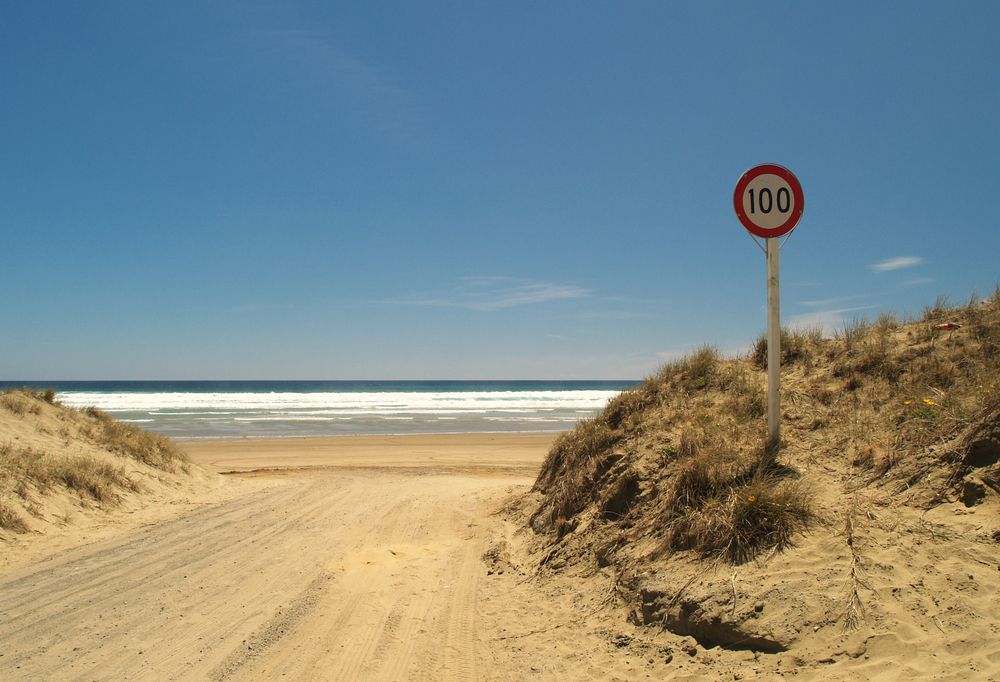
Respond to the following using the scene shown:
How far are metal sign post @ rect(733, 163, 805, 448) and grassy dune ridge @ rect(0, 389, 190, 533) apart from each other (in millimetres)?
9832

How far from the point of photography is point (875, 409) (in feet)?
19.9

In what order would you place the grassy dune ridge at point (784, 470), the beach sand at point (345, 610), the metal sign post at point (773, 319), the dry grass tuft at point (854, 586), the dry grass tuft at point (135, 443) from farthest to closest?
the dry grass tuft at point (135, 443)
the metal sign post at point (773, 319)
the grassy dune ridge at point (784, 470)
the beach sand at point (345, 610)
the dry grass tuft at point (854, 586)

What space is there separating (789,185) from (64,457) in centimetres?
1306

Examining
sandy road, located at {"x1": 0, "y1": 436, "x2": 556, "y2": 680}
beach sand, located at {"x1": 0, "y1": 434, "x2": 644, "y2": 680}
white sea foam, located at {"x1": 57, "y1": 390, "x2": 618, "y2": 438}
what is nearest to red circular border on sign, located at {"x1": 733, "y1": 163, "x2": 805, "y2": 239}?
beach sand, located at {"x1": 0, "y1": 434, "x2": 644, "y2": 680}

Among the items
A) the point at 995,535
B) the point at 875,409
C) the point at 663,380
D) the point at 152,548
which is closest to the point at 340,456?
the point at 152,548

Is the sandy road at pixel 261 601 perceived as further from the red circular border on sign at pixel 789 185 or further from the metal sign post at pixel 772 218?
the red circular border on sign at pixel 789 185

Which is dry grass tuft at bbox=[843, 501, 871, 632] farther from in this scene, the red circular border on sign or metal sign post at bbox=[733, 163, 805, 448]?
the red circular border on sign

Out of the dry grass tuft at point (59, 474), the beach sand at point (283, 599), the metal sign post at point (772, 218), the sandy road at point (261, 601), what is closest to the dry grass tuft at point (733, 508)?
the metal sign post at point (772, 218)

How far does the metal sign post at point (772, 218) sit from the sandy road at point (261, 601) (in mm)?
3568

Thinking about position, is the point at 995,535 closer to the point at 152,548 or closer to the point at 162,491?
the point at 152,548

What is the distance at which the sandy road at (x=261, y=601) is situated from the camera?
15.3 feet

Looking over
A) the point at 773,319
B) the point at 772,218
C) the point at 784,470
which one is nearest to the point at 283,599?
the point at 784,470

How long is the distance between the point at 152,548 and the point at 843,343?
31.8 ft

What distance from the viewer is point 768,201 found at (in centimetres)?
573
